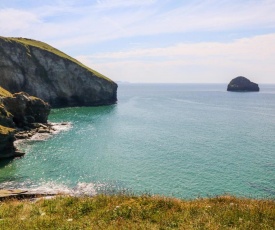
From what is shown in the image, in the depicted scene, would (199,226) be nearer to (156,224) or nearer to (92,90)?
(156,224)

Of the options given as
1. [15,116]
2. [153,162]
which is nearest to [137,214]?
[153,162]

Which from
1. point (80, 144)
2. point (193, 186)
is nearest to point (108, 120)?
point (80, 144)

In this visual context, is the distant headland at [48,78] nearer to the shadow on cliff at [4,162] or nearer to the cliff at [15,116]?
the cliff at [15,116]

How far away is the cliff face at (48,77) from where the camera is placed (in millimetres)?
132125

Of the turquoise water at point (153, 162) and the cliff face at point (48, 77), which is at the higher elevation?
the cliff face at point (48, 77)

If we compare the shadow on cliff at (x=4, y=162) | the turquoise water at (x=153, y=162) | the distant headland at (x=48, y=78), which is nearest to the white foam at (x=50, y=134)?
the turquoise water at (x=153, y=162)

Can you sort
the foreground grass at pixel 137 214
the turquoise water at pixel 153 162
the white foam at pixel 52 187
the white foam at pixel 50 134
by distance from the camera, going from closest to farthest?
the foreground grass at pixel 137 214 < the white foam at pixel 52 187 < the turquoise water at pixel 153 162 < the white foam at pixel 50 134

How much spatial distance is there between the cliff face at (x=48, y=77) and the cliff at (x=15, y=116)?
172ft

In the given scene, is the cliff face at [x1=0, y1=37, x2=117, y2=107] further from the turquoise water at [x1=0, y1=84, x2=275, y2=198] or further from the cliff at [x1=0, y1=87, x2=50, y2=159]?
the turquoise water at [x1=0, y1=84, x2=275, y2=198]

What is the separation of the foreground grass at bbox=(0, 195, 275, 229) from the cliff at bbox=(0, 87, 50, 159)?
39.2m

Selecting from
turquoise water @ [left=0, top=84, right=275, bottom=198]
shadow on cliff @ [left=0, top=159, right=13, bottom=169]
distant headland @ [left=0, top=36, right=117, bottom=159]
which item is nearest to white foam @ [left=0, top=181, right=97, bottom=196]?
turquoise water @ [left=0, top=84, right=275, bottom=198]

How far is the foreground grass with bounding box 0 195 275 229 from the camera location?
495 inches

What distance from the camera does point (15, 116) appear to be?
2975 inches

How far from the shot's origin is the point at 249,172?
45.8m
